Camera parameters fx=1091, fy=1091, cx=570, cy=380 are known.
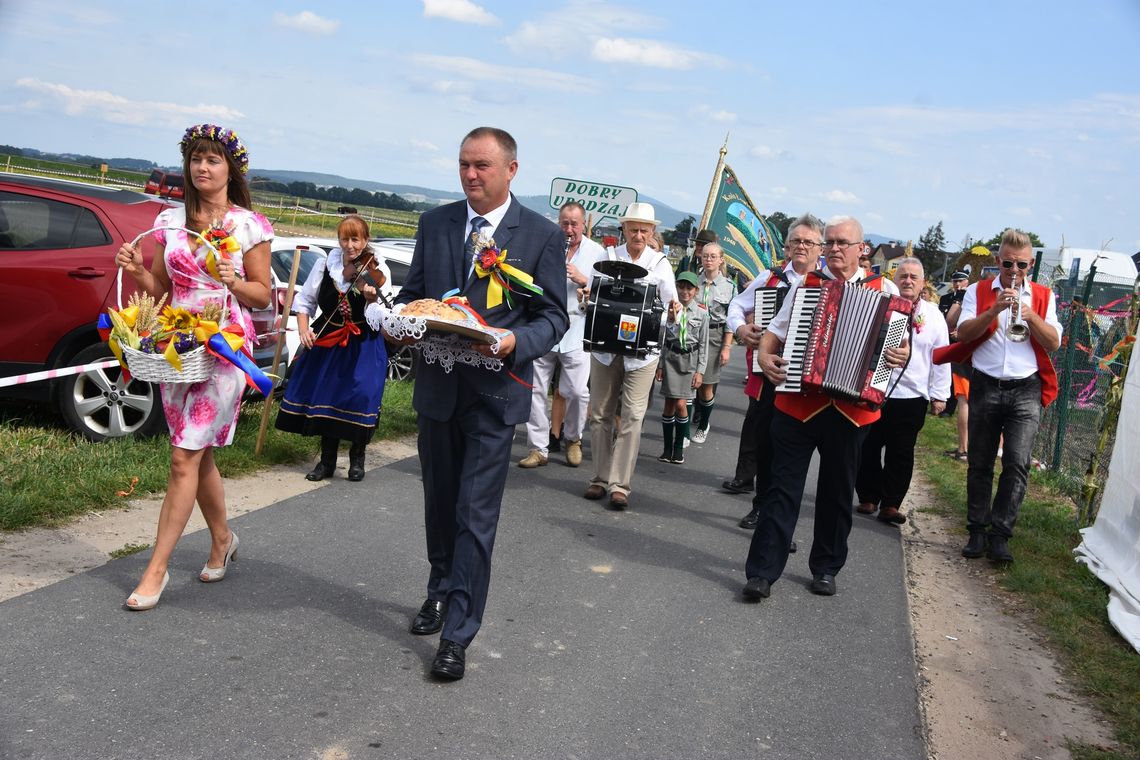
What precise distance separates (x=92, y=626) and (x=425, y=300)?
1.99m

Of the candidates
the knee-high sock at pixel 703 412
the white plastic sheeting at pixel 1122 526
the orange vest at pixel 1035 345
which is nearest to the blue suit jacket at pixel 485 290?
the white plastic sheeting at pixel 1122 526

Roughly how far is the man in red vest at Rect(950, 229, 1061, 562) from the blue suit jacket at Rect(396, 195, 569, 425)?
3.99 meters

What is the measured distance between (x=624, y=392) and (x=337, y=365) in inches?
86.0

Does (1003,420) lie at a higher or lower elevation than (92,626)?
higher

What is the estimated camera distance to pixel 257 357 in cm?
875

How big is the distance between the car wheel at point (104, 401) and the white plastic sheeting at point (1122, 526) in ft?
21.6

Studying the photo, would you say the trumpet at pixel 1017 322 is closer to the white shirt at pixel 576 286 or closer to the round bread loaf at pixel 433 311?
the white shirt at pixel 576 286

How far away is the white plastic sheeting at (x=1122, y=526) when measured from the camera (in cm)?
679

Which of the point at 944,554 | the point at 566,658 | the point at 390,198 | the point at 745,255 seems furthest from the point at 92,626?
the point at 390,198

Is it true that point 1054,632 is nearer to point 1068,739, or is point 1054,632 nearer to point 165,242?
point 1068,739

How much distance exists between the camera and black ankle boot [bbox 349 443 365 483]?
7992 mm

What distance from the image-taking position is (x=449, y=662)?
14.6 ft

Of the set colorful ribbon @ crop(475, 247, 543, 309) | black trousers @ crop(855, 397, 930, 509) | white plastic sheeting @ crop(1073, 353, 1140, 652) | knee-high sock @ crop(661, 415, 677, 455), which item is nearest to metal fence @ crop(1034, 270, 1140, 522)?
white plastic sheeting @ crop(1073, 353, 1140, 652)

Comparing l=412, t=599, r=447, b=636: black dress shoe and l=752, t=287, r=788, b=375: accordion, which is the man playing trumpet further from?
l=412, t=599, r=447, b=636: black dress shoe
